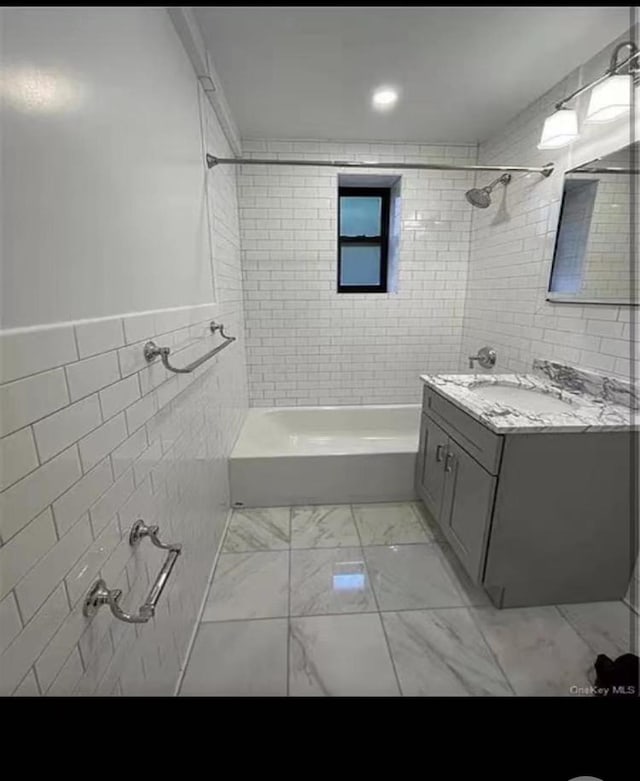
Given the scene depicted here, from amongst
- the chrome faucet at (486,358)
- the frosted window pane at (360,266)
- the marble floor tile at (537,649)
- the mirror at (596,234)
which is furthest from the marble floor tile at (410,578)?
the frosted window pane at (360,266)

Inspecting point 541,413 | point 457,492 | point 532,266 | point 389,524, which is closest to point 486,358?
point 532,266

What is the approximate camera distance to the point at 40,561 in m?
0.56

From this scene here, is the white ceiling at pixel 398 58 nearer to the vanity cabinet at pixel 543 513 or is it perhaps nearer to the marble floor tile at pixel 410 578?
the vanity cabinet at pixel 543 513

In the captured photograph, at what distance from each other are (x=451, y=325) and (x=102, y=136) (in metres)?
2.71

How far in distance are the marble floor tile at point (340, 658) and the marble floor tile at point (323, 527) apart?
462 mm

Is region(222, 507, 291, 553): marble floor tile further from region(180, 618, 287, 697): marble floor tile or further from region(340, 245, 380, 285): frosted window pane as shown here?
region(340, 245, 380, 285): frosted window pane

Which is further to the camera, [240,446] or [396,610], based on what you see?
[240,446]

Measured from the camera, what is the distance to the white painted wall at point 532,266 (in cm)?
158

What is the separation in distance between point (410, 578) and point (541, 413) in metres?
0.97

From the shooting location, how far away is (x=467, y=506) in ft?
4.99

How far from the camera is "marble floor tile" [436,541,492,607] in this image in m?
1.54

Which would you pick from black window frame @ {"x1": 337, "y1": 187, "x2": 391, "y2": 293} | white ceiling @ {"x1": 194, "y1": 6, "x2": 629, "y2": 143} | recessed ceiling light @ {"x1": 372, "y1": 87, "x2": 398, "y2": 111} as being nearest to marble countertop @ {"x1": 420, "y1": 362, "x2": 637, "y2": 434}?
black window frame @ {"x1": 337, "y1": 187, "x2": 391, "y2": 293}
